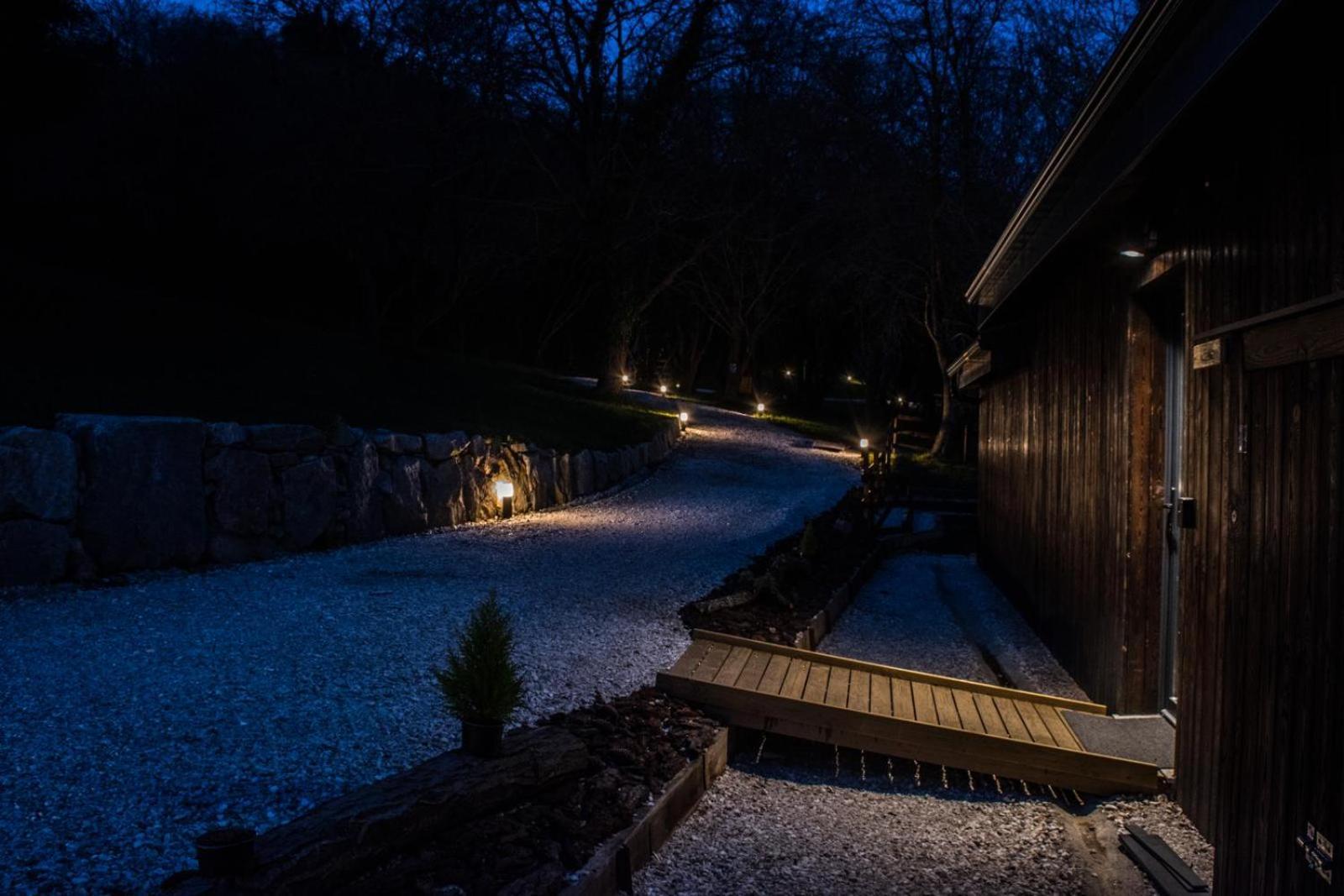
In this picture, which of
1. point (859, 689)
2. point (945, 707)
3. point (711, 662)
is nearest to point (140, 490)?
point (711, 662)

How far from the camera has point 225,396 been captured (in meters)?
10.4

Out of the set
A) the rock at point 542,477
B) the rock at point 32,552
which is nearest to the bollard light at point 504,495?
the rock at point 542,477

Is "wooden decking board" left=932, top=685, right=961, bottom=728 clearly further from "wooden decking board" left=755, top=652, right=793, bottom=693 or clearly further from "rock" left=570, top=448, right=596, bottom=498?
"rock" left=570, top=448, right=596, bottom=498

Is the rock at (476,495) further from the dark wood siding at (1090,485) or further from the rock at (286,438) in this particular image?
the dark wood siding at (1090,485)

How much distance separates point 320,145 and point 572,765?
564 inches

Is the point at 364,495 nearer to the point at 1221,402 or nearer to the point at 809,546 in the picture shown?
the point at 809,546

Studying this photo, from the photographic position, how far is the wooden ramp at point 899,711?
4562 millimetres

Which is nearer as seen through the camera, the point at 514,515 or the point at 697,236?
the point at 514,515

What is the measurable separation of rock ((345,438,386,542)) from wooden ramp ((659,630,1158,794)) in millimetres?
5344

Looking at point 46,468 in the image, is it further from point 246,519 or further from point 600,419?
point 600,419

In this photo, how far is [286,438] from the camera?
932 centimetres

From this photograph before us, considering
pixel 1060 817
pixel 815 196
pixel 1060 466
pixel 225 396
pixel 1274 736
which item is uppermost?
pixel 815 196

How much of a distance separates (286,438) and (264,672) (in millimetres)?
4553

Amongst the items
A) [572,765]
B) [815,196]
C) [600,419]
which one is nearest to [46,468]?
[572,765]
